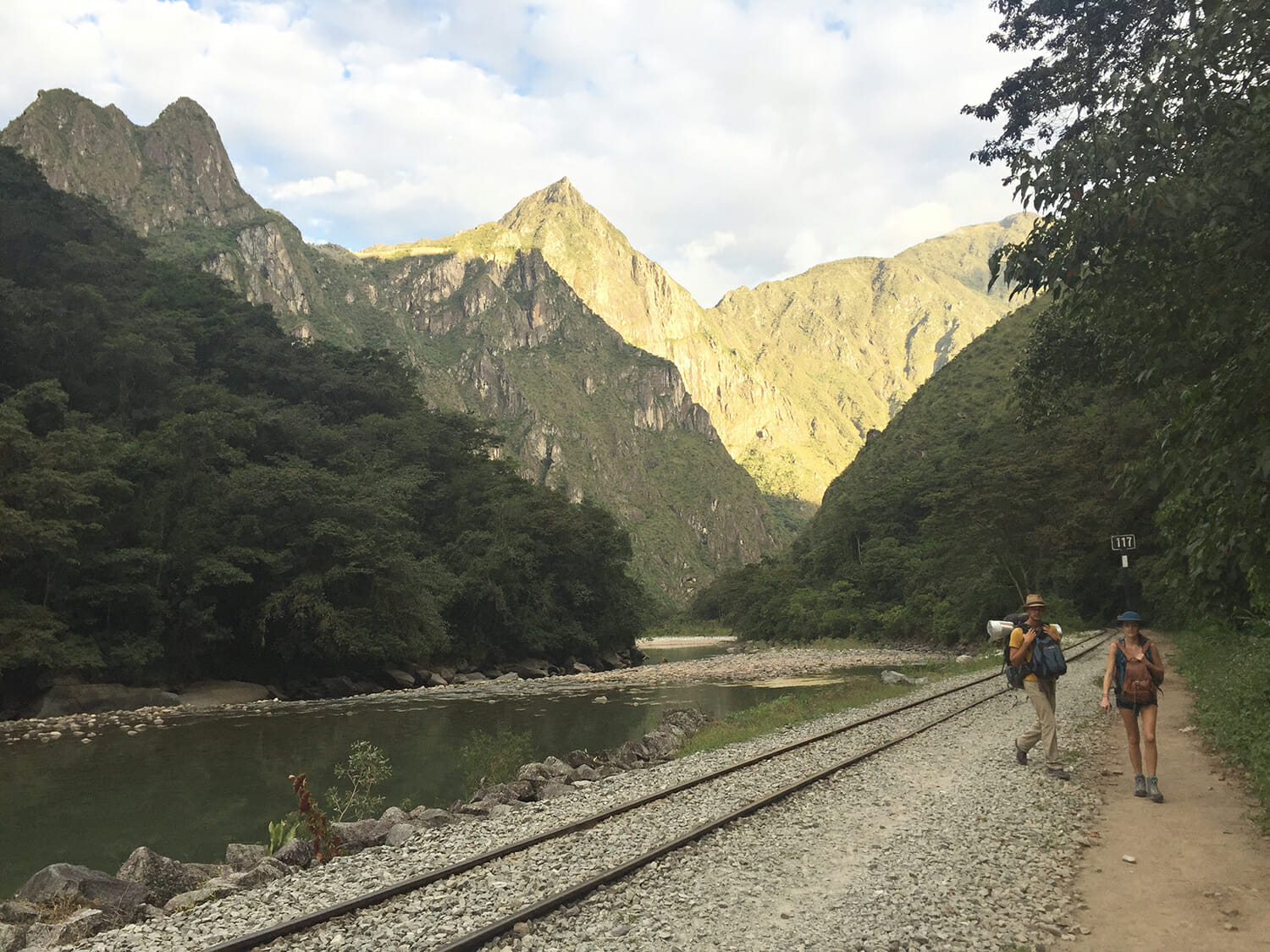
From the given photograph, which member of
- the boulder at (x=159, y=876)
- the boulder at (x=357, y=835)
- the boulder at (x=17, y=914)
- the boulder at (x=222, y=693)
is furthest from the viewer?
the boulder at (x=222, y=693)

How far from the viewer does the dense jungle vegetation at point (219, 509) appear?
30.5 m

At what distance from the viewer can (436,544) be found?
179ft

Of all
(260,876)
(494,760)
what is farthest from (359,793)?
(260,876)

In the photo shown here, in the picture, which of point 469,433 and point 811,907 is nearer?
point 811,907

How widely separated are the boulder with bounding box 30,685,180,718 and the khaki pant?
→ 98.8 ft

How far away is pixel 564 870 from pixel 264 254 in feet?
614

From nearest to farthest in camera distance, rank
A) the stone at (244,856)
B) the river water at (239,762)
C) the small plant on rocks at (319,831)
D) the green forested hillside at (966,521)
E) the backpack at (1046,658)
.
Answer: the small plant on rocks at (319,831) < the stone at (244,856) < the backpack at (1046,658) < the river water at (239,762) < the green forested hillside at (966,521)

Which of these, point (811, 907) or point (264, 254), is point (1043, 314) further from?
point (264, 254)

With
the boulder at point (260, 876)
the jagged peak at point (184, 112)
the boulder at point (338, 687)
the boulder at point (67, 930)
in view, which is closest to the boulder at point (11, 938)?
the boulder at point (67, 930)

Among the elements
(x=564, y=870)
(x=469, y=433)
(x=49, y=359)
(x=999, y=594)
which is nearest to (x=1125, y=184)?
(x=564, y=870)

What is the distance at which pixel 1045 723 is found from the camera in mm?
10438

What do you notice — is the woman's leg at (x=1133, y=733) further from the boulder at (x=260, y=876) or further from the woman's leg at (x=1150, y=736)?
the boulder at (x=260, y=876)

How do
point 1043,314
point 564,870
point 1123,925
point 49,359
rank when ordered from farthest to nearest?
1. point 49,359
2. point 1043,314
3. point 564,870
4. point 1123,925

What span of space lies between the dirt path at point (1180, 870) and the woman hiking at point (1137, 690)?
27cm
